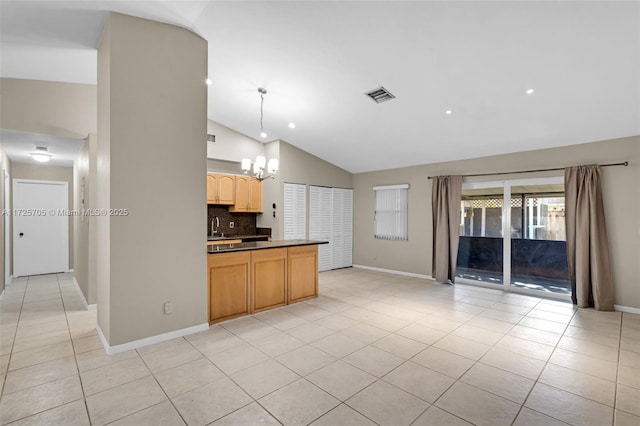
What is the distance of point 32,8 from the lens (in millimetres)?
2742

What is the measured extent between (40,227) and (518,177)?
31.3ft

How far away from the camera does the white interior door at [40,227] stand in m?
6.20

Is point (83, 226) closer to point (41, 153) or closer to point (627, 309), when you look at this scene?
point (41, 153)

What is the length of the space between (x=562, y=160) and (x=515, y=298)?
2.31 meters

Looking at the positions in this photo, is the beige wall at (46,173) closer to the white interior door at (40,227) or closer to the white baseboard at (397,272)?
the white interior door at (40,227)

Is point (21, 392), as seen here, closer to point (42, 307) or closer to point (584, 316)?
point (42, 307)

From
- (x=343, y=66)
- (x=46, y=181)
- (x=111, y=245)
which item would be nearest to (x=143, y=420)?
(x=111, y=245)

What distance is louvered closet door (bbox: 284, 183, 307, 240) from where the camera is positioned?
6461 millimetres

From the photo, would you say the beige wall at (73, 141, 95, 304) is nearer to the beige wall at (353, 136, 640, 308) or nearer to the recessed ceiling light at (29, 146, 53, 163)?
the recessed ceiling light at (29, 146, 53, 163)

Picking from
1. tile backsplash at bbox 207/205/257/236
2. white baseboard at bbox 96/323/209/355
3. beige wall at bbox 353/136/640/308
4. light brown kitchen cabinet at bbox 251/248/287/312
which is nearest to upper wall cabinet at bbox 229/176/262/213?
tile backsplash at bbox 207/205/257/236

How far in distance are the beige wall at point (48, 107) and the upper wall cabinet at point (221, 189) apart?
82.0 inches

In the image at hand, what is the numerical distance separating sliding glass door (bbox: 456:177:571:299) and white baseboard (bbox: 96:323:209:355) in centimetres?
493

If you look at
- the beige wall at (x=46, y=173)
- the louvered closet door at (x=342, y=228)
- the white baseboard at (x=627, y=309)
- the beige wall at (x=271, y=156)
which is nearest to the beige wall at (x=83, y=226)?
the beige wall at (x=46, y=173)

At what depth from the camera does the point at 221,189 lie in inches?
241
